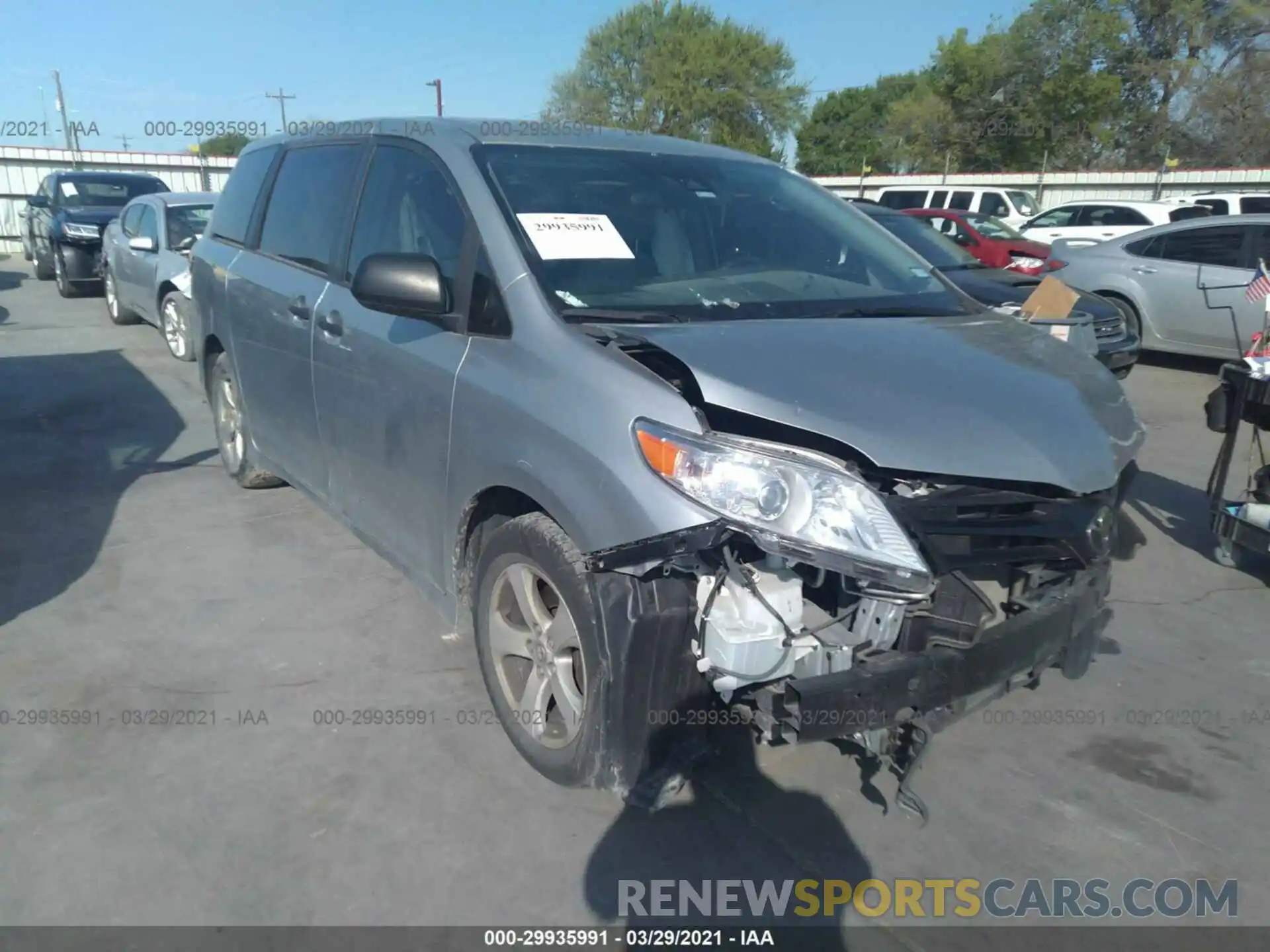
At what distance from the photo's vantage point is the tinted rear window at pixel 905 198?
2158 centimetres

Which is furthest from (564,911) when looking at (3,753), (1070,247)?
(1070,247)

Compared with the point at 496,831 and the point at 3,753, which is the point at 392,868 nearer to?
the point at 496,831

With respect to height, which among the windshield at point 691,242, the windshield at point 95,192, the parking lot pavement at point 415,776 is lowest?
the parking lot pavement at point 415,776

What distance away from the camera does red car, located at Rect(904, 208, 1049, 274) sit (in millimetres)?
14328

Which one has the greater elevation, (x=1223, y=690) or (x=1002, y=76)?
(x=1002, y=76)

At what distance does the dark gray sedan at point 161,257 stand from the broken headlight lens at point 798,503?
8.26m

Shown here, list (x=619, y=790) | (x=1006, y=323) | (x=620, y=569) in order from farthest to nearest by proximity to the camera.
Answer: (x=1006, y=323), (x=619, y=790), (x=620, y=569)

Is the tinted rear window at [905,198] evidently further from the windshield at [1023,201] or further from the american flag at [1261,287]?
the american flag at [1261,287]

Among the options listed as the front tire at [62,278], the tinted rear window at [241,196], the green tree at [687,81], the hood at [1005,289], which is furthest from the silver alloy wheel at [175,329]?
the green tree at [687,81]

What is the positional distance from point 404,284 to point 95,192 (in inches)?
Answer: 585

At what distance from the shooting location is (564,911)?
2.53 m

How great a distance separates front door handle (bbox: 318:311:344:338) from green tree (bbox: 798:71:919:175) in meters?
57.6

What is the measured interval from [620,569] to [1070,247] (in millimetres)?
11091

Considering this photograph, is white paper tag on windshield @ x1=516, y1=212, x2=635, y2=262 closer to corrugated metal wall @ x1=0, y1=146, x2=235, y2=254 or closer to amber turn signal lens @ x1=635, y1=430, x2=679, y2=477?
amber turn signal lens @ x1=635, y1=430, x2=679, y2=477
